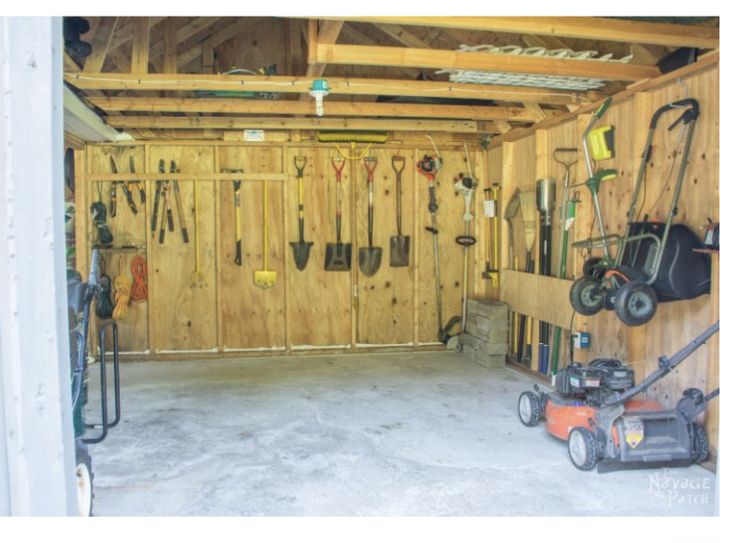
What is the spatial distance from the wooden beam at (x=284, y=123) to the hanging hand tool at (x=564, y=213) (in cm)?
119

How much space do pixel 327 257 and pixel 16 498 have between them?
5146 millimetres

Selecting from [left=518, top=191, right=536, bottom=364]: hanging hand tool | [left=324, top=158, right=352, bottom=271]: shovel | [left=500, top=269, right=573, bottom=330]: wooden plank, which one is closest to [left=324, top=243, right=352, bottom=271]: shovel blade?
[left=324, top=158, right=352, bottom=271]: shovel

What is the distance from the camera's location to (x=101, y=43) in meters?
4.15

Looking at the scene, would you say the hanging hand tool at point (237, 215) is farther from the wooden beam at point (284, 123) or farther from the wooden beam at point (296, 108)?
the wooden beam at point (296, 108)

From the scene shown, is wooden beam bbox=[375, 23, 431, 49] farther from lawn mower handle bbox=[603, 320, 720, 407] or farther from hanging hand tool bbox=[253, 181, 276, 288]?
lawn mower handle bbox=[603, 320, 720, 407]

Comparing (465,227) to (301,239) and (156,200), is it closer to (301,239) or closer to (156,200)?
(301,239)

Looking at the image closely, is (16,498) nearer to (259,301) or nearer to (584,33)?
(584,33)

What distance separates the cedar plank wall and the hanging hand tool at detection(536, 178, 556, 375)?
2.8 inches

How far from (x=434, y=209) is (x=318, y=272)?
1.50 meters

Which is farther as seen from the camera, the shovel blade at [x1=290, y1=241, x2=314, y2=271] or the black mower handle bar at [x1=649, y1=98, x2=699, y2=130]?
the shovel blade at [x1=290, y1=241, x2=314, y2=271]

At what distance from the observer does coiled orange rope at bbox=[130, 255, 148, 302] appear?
6398 mm

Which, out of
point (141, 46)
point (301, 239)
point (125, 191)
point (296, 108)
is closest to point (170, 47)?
point (141, 46)

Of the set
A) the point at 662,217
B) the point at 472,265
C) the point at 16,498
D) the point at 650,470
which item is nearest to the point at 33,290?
the point at 16,498

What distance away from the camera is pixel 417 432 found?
4.02 metres
